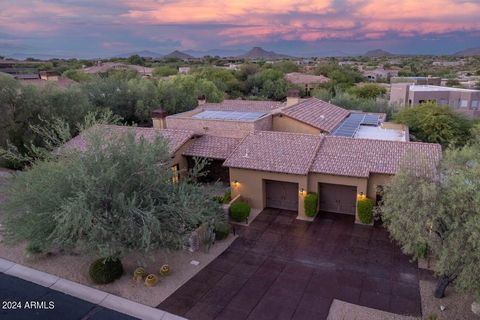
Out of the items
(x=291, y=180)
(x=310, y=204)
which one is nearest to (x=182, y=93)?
(x=291, y=180)

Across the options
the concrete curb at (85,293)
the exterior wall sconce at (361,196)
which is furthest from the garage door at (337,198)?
the concrete curb at (85,293)

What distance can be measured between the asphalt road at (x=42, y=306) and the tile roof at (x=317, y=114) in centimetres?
1901

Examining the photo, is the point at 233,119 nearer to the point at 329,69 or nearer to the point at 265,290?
the point at 265,290

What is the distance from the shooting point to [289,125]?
92.4 ft

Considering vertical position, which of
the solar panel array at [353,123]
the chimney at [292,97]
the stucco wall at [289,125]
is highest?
the chimney at [292,97]

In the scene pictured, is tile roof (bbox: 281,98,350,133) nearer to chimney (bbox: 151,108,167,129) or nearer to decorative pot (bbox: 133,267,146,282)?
chimney (bbox: 151,108,167,129)

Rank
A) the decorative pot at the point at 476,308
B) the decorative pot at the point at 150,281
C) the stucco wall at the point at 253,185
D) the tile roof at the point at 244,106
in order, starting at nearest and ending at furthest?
the decorative pot at the point at 476,308 < the decorative pot at the point at 150,281 < the stucco wall at the point at 253,185 < the tile roof at the point at 244,106

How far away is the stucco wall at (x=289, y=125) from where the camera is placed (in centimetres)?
2745

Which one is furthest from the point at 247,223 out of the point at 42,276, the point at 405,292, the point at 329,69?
the point at 329,69

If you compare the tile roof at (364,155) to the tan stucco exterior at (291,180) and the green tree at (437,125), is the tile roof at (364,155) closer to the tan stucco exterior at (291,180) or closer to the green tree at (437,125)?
the tan stucco exterior at (291,180)

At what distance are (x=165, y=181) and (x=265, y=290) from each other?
6.18 m

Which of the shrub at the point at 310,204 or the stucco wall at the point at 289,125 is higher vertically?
the stucco wall at the point at 289,125

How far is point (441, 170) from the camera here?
13.2 meters

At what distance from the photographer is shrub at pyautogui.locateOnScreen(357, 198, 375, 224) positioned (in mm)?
19516
